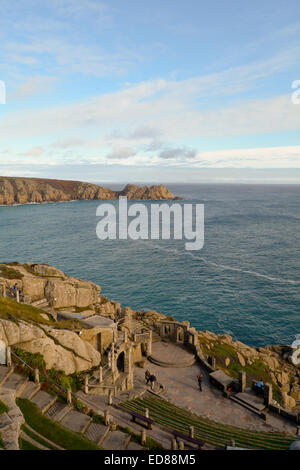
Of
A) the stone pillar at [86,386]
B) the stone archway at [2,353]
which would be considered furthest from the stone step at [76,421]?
the stone archway at [2,353]

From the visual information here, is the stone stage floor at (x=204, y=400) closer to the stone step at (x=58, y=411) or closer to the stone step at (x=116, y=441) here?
the stone step at (x=116, y=441)

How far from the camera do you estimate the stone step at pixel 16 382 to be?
17064 millimetres

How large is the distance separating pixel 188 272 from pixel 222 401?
43648 millimetres

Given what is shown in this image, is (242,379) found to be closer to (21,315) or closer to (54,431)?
(54,431)

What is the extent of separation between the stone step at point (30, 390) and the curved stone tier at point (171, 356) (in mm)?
14297

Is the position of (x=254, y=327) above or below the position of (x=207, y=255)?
below

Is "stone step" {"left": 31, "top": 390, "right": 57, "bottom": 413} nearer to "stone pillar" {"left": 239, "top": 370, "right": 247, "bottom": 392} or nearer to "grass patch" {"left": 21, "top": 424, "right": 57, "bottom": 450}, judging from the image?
"grass patch" {"left": 21, "top": 424, "right": 57, "bottom": 450}

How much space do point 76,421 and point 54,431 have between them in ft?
5.40

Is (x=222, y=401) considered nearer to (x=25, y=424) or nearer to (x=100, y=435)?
(x=100, y=435)

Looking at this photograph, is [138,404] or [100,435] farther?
[138,404]

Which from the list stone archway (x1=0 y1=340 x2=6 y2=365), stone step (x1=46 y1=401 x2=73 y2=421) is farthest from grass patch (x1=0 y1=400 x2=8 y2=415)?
stone archway (x1=0 y1=340 x2=6 y2=365)

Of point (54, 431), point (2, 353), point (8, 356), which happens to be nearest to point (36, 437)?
point (54, 431)
